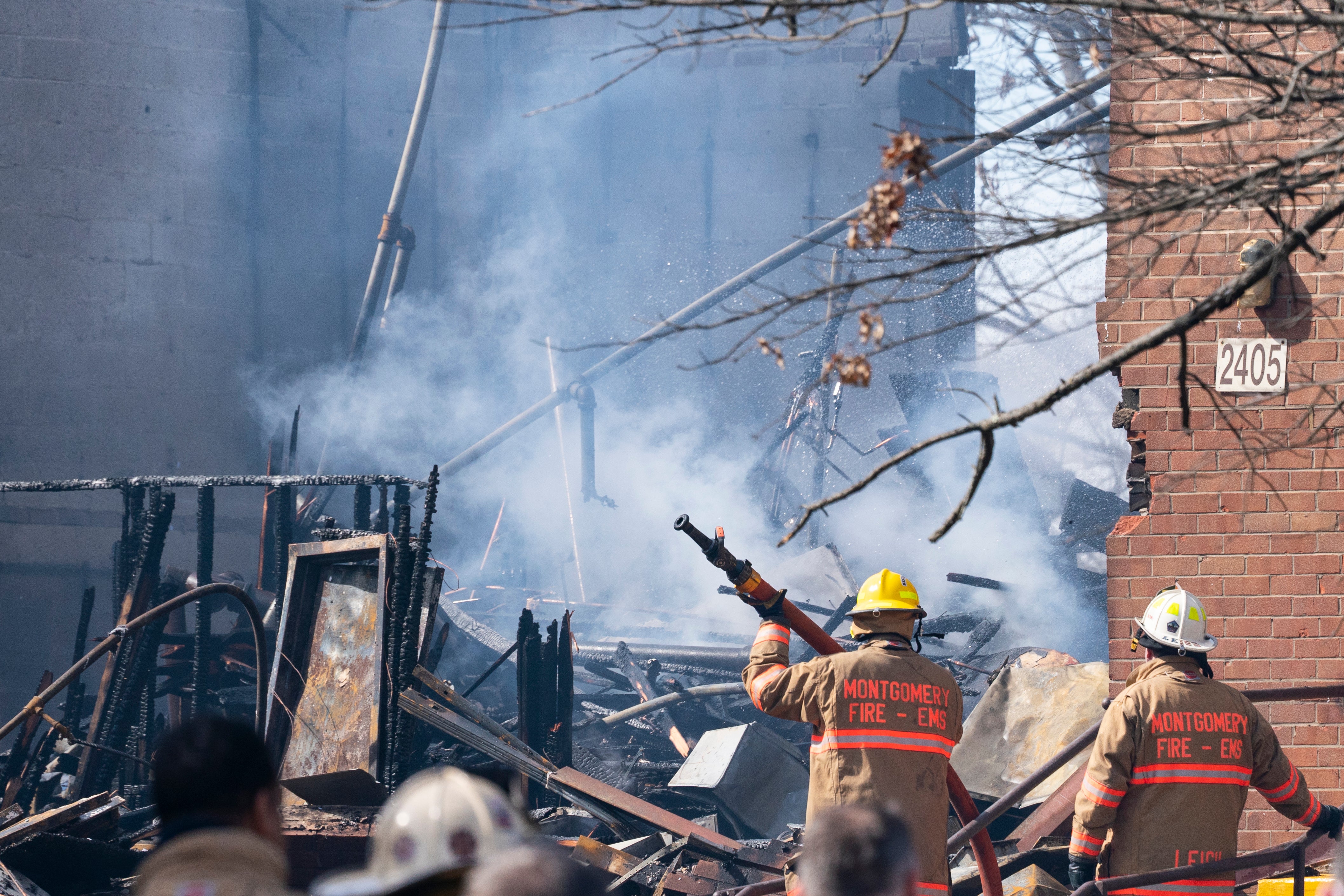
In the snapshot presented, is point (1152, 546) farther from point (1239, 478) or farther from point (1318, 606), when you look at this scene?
point (1318, 606)

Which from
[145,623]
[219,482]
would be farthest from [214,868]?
[219,482]

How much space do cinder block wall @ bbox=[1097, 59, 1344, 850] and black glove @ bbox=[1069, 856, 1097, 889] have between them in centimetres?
119

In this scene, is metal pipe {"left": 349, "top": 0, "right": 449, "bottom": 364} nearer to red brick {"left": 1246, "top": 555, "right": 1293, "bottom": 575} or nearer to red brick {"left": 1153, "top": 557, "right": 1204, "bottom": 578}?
red brick {"left": 1153, "top": 557, "right": 1204, "bottom": 578}

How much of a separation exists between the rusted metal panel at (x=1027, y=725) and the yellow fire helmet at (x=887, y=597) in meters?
2.22

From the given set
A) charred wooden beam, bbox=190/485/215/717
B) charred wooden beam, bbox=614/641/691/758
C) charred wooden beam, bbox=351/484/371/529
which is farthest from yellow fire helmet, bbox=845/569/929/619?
charred wooden beam, bbox=351/484/371/529

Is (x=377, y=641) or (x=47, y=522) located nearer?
(x=377, y=641)

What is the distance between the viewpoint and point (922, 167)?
2.96 metres

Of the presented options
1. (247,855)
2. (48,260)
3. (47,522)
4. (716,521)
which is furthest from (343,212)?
(247,855)

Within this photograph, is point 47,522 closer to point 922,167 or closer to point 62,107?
point 62,107

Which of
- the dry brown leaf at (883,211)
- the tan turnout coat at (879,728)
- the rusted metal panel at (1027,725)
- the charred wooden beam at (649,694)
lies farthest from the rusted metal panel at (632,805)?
the dry brown leaf at (883,211)

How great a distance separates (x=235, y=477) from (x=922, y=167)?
24.8 feet

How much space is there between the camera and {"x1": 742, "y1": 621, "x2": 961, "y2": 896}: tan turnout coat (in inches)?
164

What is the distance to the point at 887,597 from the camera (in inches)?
172

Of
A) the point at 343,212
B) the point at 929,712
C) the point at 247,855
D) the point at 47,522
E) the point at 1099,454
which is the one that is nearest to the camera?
the point at 247,855
